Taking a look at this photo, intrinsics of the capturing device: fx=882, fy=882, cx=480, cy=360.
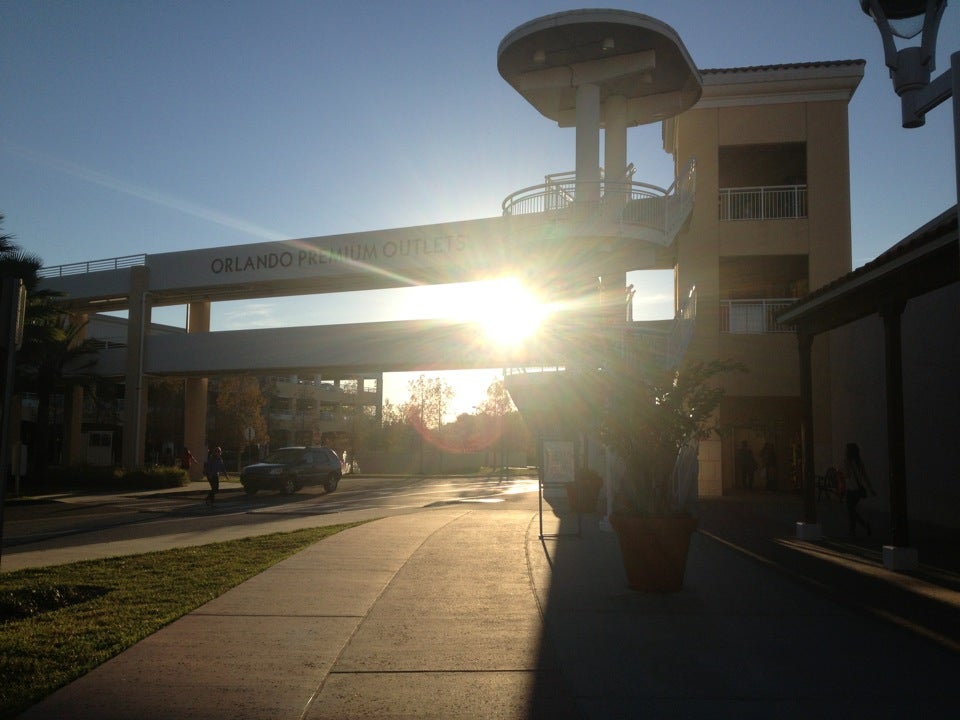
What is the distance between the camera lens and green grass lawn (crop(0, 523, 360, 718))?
6.19 m

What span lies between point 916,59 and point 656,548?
17.7 ft

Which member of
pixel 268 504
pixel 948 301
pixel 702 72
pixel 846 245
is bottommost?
pixel 268 504

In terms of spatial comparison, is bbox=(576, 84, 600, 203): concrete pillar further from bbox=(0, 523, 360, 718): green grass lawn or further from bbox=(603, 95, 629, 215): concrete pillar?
bbox=(0, 523, 360, 718): green grass lawn

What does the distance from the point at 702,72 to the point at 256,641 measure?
24.5 metres

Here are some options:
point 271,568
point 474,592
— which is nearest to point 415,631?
point 474,592

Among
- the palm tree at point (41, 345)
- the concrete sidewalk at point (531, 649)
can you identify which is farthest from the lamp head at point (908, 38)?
the palm tree at point (41, 345)

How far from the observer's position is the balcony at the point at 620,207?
73.2 feet

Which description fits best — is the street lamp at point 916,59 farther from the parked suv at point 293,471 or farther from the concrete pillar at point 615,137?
the parked suv at point 293,471

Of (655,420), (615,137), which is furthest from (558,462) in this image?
(615,137)

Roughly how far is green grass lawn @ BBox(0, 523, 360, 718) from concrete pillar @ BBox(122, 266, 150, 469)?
24908mm

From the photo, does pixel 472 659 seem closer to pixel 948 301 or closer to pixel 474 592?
pixel 474 592

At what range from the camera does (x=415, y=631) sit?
760 cm

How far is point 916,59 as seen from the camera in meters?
5.65

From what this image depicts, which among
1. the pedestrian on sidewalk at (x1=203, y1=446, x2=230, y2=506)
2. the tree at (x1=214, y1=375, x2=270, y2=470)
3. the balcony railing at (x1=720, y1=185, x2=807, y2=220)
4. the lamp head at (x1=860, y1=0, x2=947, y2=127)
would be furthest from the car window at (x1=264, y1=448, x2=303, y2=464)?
the tree at (x1=214, y1=375, x2=270, y2=470)
